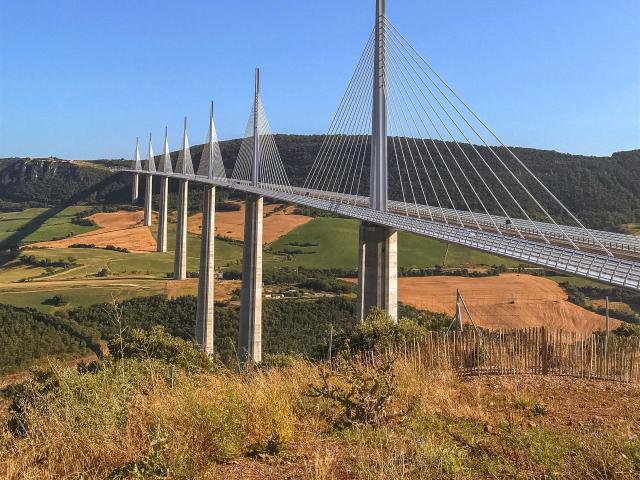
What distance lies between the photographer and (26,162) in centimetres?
13200

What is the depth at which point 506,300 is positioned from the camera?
134 feet

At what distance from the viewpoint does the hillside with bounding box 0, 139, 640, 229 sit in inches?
1971

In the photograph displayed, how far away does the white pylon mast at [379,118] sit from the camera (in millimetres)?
19500

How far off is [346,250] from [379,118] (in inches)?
1690

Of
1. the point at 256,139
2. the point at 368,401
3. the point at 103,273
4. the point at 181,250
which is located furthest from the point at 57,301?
the point at 368,401

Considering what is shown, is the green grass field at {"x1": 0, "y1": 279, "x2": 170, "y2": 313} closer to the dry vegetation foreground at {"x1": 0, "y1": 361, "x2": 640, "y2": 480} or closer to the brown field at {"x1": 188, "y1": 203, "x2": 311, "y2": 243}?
the brown field at {"x1": 188, "y1": 203, "x2": 311, "y2": 243}

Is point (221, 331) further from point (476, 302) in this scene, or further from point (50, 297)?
point (476, 302)

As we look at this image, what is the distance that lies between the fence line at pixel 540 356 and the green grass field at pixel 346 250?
44.0 meters

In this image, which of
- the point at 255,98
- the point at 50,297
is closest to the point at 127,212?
the point at 50,297

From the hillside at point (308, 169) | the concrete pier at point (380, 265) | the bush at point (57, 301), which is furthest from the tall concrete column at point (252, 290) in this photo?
the hillside at point (308, 169)

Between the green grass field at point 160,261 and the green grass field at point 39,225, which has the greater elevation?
the green grass field at point 39,225

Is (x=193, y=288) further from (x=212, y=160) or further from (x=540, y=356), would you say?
(x=540, y=356)

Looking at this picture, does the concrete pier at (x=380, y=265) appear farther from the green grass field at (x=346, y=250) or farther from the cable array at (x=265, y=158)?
the green grass field at (x=346, y=250)

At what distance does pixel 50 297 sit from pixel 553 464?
4416cm
